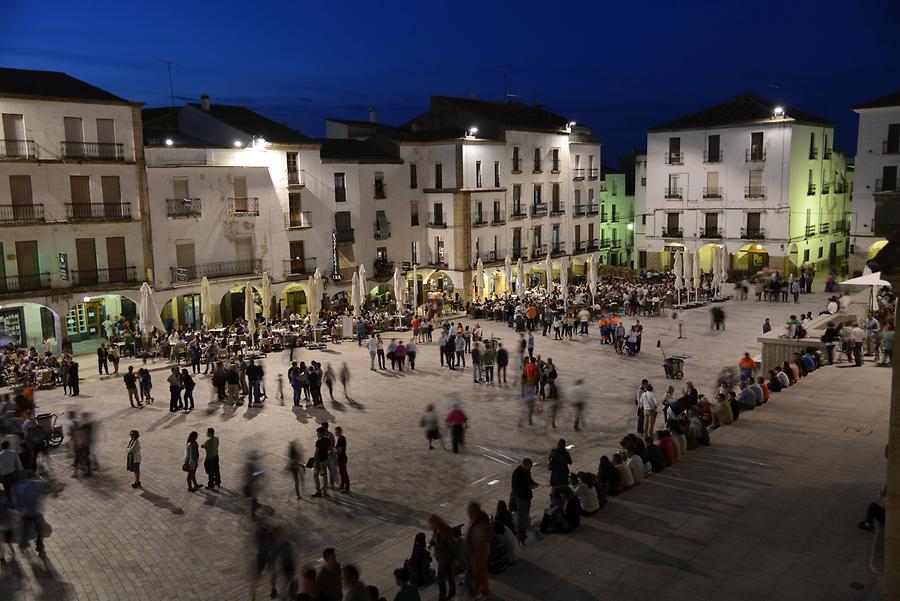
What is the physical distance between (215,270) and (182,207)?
3354mm

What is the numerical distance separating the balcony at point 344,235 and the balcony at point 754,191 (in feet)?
87.8

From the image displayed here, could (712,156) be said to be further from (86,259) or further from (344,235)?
(86,259)

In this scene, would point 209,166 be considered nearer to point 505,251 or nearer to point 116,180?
point 116,180

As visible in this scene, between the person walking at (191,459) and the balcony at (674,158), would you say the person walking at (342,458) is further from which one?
the balcony at (674,158)

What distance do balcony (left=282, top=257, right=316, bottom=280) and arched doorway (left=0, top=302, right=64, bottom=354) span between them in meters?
11.1

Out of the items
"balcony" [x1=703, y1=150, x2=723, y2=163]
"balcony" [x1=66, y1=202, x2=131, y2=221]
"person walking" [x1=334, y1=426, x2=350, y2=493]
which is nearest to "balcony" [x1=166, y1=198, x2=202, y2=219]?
"balcony" [x1=66, y1=202, x2=131, y2=221]

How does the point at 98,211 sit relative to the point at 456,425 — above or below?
above

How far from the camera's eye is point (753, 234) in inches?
2019

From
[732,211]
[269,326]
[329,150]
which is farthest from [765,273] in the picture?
[269,326]

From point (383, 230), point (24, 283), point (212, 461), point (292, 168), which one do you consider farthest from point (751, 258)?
point (212, 461)

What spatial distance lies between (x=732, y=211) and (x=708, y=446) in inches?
1540

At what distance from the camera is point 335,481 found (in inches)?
615

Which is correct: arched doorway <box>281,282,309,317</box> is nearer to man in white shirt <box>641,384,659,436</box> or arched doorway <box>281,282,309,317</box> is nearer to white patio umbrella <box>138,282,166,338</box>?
white patio umbrella <box>138,282,166,338</box>

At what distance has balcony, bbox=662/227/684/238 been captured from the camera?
5438cm
